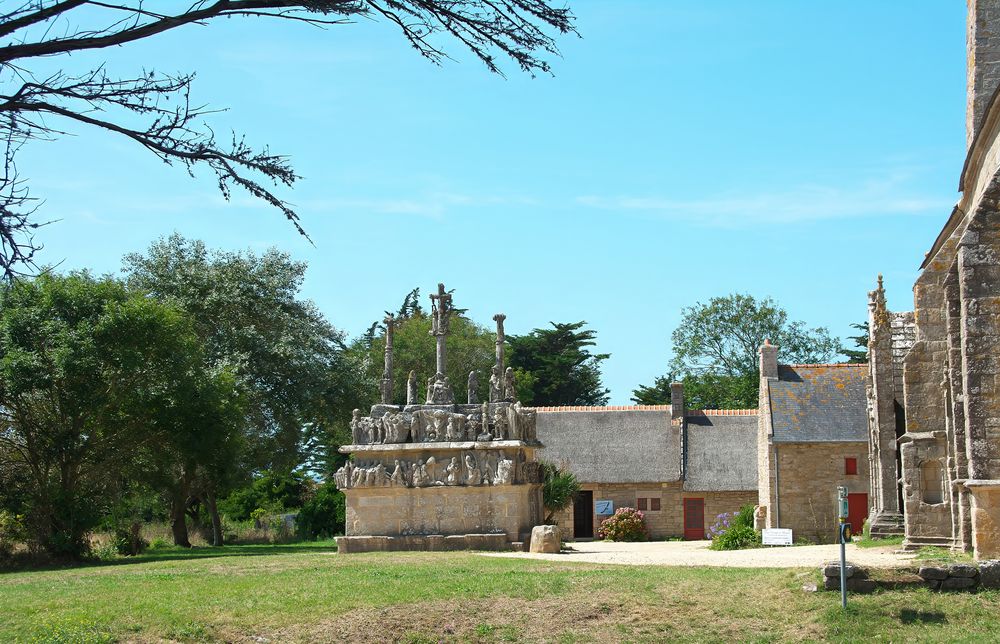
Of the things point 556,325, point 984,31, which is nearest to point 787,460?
point 984,31

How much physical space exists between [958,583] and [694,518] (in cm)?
2319

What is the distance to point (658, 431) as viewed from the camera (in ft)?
117

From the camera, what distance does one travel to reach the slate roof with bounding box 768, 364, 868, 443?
2959cm

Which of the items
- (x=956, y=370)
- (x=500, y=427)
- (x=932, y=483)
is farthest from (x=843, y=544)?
(x=500, y=427)

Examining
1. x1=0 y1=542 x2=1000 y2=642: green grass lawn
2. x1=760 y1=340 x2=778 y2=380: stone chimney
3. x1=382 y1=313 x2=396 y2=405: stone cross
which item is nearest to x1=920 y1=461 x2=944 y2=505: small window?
x1=0 y1=542 x2=1000 y2=642: green grass lawn

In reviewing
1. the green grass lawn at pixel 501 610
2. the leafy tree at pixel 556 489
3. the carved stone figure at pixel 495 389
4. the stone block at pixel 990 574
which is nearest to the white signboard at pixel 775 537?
the carved stone figure at pixel 495 389

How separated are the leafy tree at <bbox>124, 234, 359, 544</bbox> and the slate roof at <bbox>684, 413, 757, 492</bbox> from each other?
34.7 ft

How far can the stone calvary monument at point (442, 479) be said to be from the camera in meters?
20.8

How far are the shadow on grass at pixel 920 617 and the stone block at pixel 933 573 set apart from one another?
0.66 m

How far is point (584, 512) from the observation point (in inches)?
1368

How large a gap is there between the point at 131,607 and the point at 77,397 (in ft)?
37.3

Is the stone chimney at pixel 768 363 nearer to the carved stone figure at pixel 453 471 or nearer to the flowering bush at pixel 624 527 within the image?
the flowering bush at pixel 624 527

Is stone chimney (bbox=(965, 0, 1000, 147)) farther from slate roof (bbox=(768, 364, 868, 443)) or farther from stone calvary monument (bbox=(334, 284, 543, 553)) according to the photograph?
slate roof (bbox=(768, 364, 868, 443))

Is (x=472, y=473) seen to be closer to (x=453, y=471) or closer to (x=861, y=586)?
(x=453, y=471)
